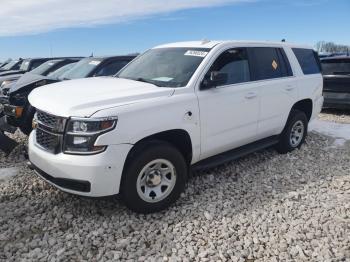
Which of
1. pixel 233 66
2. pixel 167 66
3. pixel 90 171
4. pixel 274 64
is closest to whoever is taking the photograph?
pixel 90 171

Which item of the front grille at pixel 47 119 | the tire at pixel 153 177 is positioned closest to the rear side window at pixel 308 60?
the tire at pixel 153 177

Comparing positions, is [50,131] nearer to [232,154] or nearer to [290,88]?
[232,154]

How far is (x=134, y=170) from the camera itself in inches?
142

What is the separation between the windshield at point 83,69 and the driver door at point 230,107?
3566mm

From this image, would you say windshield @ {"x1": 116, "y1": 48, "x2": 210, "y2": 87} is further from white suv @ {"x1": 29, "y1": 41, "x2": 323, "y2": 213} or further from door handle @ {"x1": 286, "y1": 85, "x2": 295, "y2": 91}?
door handle @ {"x1": 286, "y1": 85, "x2": 295, "y2": 91}

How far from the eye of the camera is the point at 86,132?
340cm

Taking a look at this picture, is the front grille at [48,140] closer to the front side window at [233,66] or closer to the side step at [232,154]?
the side step at [232,154]

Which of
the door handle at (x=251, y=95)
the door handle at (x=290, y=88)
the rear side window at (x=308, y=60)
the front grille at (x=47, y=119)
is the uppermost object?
the rear side window at (x=308, y=60)

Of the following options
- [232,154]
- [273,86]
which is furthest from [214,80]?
[273,86]

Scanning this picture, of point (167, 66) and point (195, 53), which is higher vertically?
point (195, 53)

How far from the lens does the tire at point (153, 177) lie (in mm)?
3629

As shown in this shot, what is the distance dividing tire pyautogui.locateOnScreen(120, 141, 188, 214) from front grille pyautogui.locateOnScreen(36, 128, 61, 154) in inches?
28.8

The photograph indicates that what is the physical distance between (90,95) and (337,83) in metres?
7.40

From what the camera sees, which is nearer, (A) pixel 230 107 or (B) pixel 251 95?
(A) pixel 230 107
